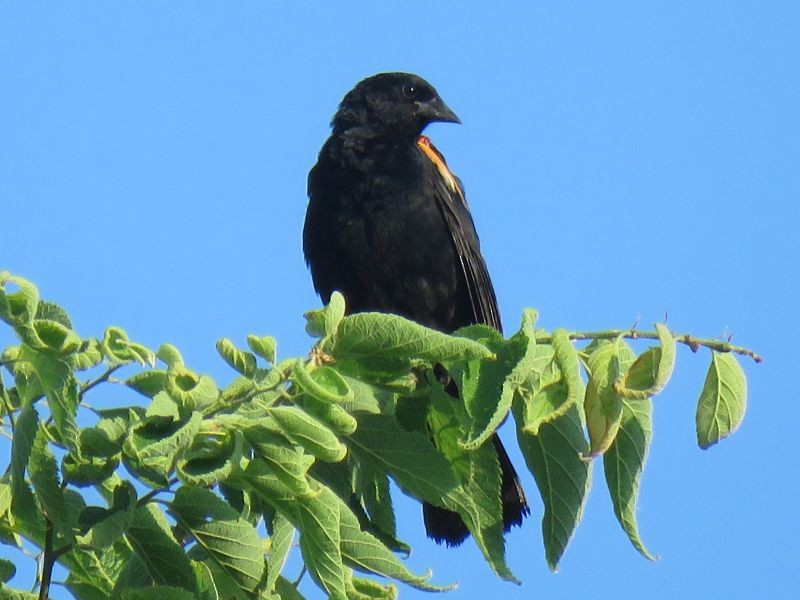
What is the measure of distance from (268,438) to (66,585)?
0.62 m

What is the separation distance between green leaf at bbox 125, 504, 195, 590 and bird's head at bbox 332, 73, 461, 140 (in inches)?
138

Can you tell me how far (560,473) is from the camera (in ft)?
6.96

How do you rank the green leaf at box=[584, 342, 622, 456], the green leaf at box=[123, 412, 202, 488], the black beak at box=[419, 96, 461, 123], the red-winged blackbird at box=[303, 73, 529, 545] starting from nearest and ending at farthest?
the green leaf at box=[123, 412, 202, 488]
the green leaf at box=[584, 342, 622, 456]
the red-winged blackbird at box=[303, 73, 529, 545]
the black beak at box=[419, 96, 461, 123]

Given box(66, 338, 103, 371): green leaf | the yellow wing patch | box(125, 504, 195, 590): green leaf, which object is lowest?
box(125, 504, 195, 590): green leaf

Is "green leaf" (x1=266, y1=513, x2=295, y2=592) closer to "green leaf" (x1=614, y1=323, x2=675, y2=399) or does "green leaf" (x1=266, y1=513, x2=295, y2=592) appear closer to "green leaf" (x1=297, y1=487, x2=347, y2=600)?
"green leaf" (x1=297, y1=487, x2=347, y2=600)

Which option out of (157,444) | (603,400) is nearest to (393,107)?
(603,400)

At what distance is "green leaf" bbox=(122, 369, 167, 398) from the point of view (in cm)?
201

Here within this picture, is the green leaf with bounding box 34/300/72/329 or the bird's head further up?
the bird's head

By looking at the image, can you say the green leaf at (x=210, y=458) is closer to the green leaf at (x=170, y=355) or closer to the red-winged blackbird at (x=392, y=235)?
the green leaf at (x=170, y=355)

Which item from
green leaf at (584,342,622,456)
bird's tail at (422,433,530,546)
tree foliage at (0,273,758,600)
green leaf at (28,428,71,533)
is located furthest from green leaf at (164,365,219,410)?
bird's tail at (422,433,530,546)

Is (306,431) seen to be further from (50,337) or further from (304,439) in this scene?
(50,337)

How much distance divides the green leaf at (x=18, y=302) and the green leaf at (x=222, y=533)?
1.27 ft

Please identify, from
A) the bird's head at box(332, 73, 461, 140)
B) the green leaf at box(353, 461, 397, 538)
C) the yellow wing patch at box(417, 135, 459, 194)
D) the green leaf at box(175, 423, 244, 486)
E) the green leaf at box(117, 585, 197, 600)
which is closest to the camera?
the green leaf at box(175, 423, 244, 486)

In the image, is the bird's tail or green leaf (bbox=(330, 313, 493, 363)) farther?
the bird's tail
